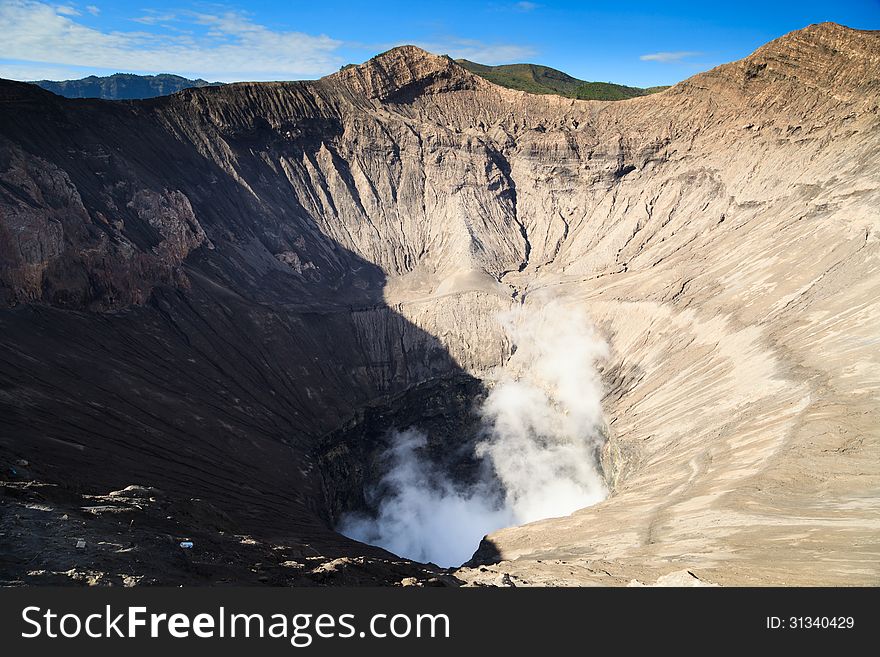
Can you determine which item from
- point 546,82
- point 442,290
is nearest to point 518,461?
point 442,290

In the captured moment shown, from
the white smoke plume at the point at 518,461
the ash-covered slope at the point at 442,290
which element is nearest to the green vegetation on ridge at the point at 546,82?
the ash-covered slope at the point at 442,290

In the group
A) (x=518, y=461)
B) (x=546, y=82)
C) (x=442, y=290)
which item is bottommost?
(x=518, y=461)

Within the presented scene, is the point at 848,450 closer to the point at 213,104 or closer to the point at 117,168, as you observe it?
the point at 117,168

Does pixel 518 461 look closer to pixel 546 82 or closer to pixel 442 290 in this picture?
pixel 442 290

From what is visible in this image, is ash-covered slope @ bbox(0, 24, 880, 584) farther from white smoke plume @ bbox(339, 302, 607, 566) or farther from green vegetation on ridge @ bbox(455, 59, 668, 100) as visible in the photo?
green vegetation on ridge @ bbox(455, 59, 668, 100)

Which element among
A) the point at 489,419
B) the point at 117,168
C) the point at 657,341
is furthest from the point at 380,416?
the point at 117,168

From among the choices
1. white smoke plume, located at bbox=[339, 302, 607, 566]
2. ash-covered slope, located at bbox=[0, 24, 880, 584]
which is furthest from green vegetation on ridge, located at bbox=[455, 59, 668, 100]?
white smoke plume, located at bbox=[339, 302, 607, 566]

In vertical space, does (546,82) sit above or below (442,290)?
above
